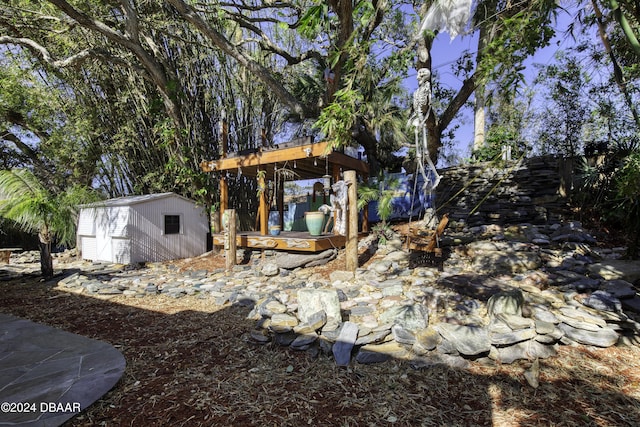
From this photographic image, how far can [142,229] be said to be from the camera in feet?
24.3

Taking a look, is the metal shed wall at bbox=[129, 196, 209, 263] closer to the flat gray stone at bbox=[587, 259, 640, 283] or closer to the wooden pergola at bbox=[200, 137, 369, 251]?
the wooden pergola at bbox=[200, 137, 369, 251]

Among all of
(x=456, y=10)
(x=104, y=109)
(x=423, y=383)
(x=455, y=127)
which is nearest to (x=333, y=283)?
(x=423, y=383)

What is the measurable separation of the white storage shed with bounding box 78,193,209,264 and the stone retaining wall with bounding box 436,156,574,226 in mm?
6840

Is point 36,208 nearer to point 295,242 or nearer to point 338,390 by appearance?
point 295,242

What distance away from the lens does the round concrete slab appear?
6.64 feet

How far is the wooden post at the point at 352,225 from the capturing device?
5.31 m

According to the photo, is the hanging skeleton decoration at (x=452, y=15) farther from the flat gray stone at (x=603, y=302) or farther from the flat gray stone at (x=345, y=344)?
the flat gray stone at (x=603, y=302)

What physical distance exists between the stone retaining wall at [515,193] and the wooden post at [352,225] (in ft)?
9.31

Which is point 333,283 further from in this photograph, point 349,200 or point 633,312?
point 633,312

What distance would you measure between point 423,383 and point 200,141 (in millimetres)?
Result: 8431

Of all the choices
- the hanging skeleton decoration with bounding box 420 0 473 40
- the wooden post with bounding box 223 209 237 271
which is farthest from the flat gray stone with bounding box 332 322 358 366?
the wooden post with bounding box 223 209 237 271

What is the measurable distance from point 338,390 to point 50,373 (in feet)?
8.01

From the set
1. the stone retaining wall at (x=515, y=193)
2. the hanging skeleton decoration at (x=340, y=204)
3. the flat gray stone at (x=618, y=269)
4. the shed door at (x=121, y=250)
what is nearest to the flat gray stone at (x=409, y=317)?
the hanging skeleton decoration at (x=340, y=204)

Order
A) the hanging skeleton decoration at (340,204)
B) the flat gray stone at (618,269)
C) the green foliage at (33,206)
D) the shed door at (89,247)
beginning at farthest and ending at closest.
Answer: the shed door at (89,247) < the green foliage at (33,206) < the hanging skeleton decoration at (340,204) < the flat gray stone at (618,269)
